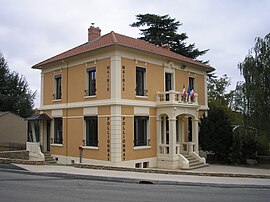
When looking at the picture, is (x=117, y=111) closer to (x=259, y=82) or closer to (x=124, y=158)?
(x=124, y=158)

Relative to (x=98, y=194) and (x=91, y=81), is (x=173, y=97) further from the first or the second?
(x=98, y=194)

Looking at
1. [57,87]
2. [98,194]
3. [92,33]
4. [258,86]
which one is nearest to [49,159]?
[57,87]

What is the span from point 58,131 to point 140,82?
7.85 metres

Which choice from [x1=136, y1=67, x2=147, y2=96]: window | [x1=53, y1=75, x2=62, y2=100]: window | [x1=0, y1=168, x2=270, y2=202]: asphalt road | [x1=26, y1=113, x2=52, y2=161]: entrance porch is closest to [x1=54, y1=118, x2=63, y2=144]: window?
[x1=26, y1=113, x2=52, y2=161]: entrance porch

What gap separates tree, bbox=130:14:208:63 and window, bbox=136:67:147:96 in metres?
18.7

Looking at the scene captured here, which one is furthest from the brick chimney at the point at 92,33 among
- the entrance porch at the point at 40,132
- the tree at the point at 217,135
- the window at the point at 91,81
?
the tree at the point at 217,135

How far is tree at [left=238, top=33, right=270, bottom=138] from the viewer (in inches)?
801

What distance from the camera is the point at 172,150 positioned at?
2122 centimetres

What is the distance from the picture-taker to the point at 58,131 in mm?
24781

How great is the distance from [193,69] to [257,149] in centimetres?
812

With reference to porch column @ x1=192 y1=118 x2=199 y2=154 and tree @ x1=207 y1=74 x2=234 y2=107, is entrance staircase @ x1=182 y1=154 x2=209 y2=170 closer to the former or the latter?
porch column @ x1=192 y1=118 x2=199 y2=154

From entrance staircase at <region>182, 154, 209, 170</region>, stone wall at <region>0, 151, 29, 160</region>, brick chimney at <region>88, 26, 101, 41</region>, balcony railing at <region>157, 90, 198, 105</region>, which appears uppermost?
brick chimney at <region>88, 26, 101, 41</region>

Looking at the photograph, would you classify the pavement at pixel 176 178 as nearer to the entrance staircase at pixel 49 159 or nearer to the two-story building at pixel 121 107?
the two-story building at pixel 121 107

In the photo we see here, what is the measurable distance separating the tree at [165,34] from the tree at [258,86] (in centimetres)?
1955
